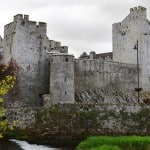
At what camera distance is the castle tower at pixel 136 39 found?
200ft

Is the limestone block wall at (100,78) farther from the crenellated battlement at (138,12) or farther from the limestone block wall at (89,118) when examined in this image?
the limestone block wall at (89,118)

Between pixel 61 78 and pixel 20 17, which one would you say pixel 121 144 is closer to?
pixel 61 78

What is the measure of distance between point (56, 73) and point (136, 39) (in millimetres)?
16601

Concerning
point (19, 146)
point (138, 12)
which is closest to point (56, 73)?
point (19, 146)

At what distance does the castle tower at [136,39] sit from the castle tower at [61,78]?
14055 mm

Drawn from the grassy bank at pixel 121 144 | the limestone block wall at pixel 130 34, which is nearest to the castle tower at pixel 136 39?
the limestone block wall at pixel 130 34

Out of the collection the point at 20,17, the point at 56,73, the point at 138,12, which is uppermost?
the point at 138,12

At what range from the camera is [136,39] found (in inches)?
2426

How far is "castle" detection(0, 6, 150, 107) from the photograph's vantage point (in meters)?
48.2

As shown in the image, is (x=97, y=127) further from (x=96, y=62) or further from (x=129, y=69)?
(x=129, y=69)

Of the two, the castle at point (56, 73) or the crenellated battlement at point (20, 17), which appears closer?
the castle at point (56, 73)

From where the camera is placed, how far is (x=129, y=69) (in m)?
58.8

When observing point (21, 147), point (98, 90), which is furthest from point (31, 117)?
point (98, 90)

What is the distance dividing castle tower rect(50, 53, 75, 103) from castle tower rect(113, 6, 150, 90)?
14.1m
